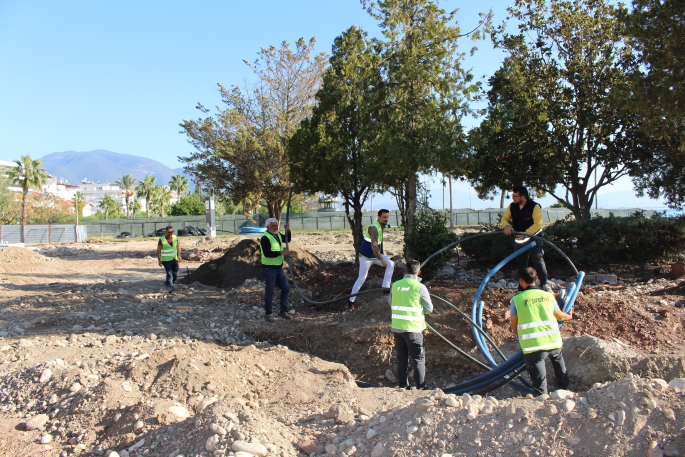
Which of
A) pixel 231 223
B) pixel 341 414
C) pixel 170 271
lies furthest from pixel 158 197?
pixel 341 414

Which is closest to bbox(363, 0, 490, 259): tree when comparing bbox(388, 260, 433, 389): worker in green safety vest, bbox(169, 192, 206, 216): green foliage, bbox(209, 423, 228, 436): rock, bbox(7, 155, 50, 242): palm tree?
bbox(388, 260, 433, 389): worker in green safety vest

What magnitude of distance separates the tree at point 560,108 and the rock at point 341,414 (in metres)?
9.81

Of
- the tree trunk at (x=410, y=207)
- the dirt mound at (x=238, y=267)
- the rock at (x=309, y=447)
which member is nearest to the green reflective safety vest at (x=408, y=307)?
the rock at (x=309, y=447)

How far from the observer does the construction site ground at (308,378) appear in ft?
12.0

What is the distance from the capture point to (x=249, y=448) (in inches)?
149

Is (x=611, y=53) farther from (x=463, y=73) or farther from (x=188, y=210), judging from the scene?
(x=188, y=210)

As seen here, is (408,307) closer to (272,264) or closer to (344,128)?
(272,264)

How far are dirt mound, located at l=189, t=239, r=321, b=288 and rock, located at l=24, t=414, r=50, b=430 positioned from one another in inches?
301

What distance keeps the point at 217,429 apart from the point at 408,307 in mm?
2685

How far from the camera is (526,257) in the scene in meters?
8.48

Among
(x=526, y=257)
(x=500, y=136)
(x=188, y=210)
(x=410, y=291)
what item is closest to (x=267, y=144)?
(x=500, y=136)

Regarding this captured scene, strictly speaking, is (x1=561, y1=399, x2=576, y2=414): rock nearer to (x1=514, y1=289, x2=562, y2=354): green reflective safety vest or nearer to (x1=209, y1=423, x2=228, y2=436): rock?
(x1=514, y1=289, x2=562, y2=354): green reflective safety vest

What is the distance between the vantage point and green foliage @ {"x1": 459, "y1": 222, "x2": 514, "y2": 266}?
12.0m

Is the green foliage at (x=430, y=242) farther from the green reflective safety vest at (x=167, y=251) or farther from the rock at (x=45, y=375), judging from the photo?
the rock at (x=45, y=375)
